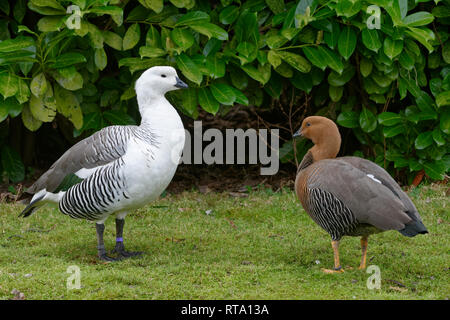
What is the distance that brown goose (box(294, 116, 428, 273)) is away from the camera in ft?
15.1

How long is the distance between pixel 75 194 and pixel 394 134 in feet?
11.9

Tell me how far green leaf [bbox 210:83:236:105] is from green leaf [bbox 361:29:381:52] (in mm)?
1442

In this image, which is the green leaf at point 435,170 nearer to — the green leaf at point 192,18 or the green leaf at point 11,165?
the green leaf at point 192,18

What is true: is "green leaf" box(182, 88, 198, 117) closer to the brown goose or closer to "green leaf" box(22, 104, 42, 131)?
"green leaf" box(22, 104, 42, 131)

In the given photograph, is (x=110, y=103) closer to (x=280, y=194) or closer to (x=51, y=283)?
(x=280, y=194)

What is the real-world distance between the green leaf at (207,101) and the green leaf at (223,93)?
59 mm

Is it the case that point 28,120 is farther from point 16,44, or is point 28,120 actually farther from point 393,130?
point 393,130

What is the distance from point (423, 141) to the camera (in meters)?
7.14

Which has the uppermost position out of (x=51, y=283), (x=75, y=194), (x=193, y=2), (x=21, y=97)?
(x=193, y=2)

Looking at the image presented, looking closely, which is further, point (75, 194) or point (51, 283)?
point (75, 194)

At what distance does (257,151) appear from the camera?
812 centimetres

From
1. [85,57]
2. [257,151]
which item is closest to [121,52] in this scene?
[85,57]

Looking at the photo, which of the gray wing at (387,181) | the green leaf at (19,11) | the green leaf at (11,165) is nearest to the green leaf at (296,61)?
the gray wing at (387,181)

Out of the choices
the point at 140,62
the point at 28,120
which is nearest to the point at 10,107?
the point at 28,120
